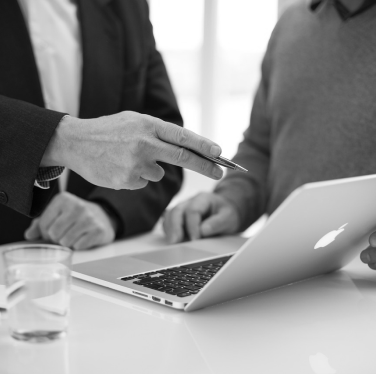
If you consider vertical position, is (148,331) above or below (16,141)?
below

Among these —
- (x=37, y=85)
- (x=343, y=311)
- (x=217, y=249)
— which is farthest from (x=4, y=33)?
(x=343, y=311)

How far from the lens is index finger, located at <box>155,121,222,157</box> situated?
806mm

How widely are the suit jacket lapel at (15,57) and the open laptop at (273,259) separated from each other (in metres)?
0.53

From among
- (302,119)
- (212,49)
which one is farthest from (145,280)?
(212,49)

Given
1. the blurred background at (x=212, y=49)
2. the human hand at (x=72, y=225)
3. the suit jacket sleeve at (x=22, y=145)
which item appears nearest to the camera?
the suit jacket sleeve at (x=22, y=145)

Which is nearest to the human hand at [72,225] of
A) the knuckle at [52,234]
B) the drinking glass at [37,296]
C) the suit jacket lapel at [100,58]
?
the knuckle at [52,234]

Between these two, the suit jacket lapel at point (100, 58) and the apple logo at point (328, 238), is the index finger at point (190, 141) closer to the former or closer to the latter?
the apple logo at point (328, 238)

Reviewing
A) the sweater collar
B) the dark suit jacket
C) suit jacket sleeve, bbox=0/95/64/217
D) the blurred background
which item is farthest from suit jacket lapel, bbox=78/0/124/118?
the blurred background

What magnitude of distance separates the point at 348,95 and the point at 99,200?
67 cm

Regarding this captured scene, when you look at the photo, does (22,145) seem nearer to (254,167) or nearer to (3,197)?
(3,197)

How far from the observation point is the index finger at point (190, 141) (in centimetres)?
81

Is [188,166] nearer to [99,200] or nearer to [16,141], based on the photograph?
[16,141]

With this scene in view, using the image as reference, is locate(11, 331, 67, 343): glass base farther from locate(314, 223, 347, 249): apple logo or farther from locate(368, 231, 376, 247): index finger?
locate(368, 231, 376, 247): index finger

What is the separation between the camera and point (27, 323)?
64cm
